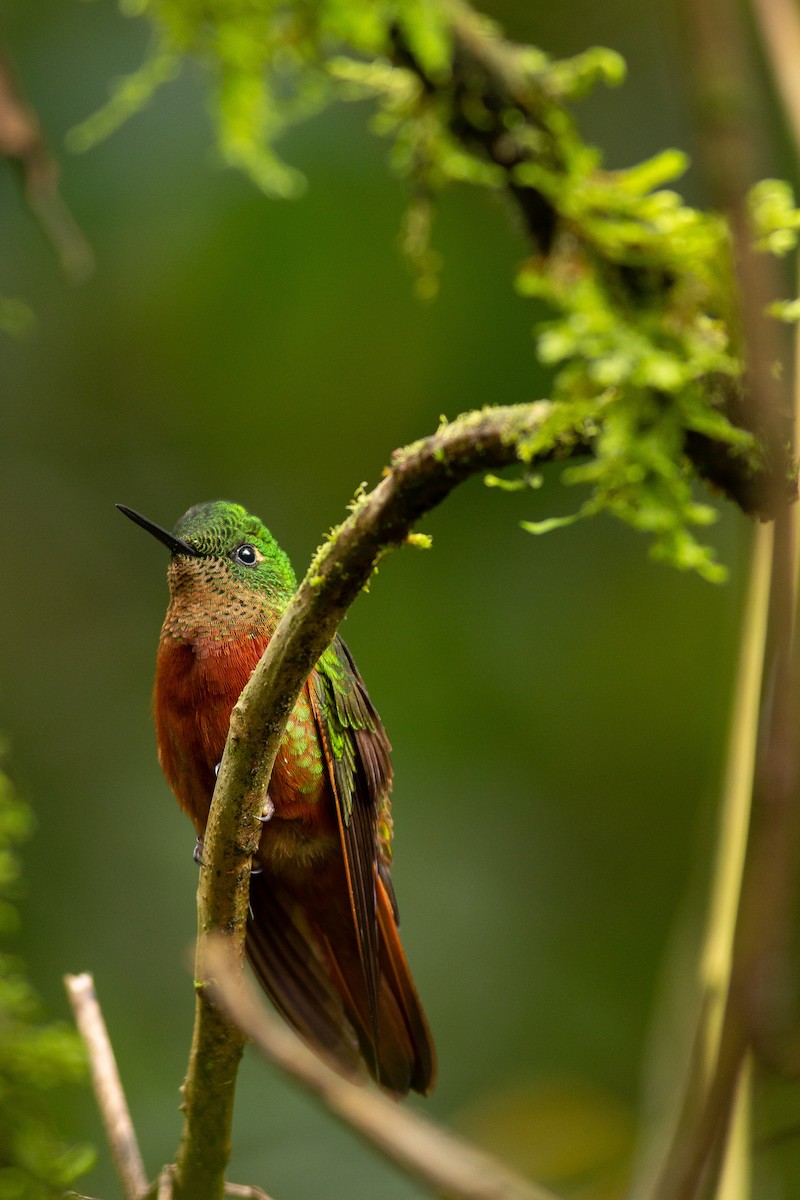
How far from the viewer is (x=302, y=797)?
237 cm

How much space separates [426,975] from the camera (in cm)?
444

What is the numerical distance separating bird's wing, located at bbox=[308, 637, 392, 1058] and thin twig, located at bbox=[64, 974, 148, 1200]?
0.49 m

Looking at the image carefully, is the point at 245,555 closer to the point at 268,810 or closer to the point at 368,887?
the point at 268,810

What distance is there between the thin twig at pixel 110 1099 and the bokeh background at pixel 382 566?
101 inches

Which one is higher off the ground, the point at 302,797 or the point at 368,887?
the point at 302,797

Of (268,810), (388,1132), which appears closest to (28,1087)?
(268,810)

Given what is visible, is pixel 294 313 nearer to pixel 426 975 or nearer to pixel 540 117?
pixel 426 975

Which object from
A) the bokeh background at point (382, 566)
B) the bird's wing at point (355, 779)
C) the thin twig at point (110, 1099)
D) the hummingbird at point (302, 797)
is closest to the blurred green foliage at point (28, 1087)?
the thin twig at point (110, 1099)

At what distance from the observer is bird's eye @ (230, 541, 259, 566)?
7.87 feet

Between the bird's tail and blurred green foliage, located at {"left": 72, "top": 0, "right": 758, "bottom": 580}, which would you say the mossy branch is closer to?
blurred green foliage, located at {"left": 72, "top": 0, "right": 758, "bottom": 580}

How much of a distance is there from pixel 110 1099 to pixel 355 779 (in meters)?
0.74

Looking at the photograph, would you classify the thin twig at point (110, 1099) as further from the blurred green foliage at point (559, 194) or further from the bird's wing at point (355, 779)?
the blurred green foliage at point (559, 194)

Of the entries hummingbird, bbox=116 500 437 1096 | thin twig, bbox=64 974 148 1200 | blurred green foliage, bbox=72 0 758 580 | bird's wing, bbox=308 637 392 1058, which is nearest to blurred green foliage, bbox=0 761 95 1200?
thin twig, bbox=64 974 148 1200

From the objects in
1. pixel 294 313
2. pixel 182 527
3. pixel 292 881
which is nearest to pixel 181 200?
pixel 294 313
